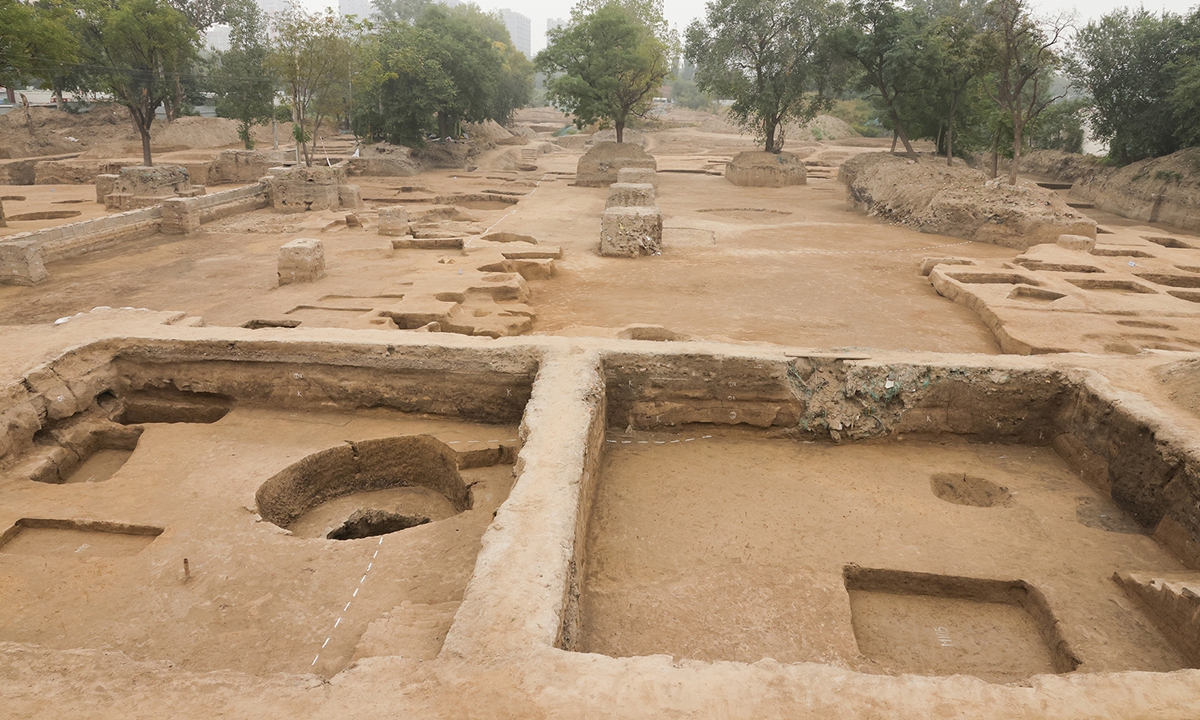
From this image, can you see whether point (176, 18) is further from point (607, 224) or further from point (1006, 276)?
point (1006, 276)

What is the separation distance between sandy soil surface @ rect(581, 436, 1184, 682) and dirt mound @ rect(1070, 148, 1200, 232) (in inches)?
737

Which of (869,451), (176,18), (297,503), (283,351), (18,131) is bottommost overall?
(297,503)

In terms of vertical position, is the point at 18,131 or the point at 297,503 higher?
the point at 18,131

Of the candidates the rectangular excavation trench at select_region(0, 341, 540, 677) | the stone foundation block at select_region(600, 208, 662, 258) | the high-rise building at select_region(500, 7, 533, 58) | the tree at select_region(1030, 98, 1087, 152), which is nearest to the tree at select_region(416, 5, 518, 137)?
the stone foundation block at select_region(600, 208, 662, 258)

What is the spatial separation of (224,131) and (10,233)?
65.1 ft

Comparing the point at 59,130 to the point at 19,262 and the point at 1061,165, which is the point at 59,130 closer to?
the point at 19,262

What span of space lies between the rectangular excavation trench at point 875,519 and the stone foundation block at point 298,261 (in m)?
6.84

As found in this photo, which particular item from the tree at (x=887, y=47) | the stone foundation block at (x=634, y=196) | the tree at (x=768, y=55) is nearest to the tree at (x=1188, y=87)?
the tree at (x=887, y=47)

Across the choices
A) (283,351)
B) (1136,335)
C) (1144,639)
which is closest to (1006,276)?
(1136,335)

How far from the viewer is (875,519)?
438cm

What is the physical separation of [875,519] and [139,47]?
85.9 feet

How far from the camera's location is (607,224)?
1254cm

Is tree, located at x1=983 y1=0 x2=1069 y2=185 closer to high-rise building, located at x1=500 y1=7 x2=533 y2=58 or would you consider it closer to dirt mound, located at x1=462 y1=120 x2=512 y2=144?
dirt mound, located at x1=462 y1=120 x2=512 y2=144

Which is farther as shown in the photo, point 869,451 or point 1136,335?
point 1136,335
